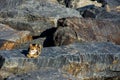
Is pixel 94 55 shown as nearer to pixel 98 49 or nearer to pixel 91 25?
pixel 98 49

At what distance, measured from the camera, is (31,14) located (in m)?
15.7

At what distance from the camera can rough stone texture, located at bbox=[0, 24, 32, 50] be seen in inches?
509

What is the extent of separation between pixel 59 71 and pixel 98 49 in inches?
72.7

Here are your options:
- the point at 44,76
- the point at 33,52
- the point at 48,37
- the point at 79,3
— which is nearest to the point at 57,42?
the point at 48,37

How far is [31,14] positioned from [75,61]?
5762 mm

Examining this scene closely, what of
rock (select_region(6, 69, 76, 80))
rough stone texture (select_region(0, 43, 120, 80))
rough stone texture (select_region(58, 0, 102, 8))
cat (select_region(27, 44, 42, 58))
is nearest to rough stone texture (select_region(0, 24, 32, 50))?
rough stone texture (select_region(0, 43, 120, 80))

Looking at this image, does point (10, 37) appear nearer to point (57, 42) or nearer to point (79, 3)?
point (57, 42)

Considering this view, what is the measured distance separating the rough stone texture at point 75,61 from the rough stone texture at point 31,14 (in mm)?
4147

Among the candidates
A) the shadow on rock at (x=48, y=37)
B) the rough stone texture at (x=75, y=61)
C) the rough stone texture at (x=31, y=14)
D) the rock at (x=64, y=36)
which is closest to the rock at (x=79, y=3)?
the rough stone texture at (x=31, y=14)

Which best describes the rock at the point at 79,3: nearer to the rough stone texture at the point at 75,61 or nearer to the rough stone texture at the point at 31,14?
the rough stone texture at the point at 31,14

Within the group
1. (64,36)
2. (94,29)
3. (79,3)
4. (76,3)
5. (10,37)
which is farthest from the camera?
(79,3)

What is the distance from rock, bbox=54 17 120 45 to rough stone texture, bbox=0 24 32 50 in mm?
1261

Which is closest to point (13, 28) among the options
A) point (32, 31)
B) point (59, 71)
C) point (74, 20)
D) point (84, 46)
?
point (32, 31)

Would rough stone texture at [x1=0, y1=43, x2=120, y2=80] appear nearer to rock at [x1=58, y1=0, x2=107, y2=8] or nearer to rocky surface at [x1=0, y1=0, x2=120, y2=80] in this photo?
rocky surface at [x1=0, y1=0, x2=120, y2=80]
